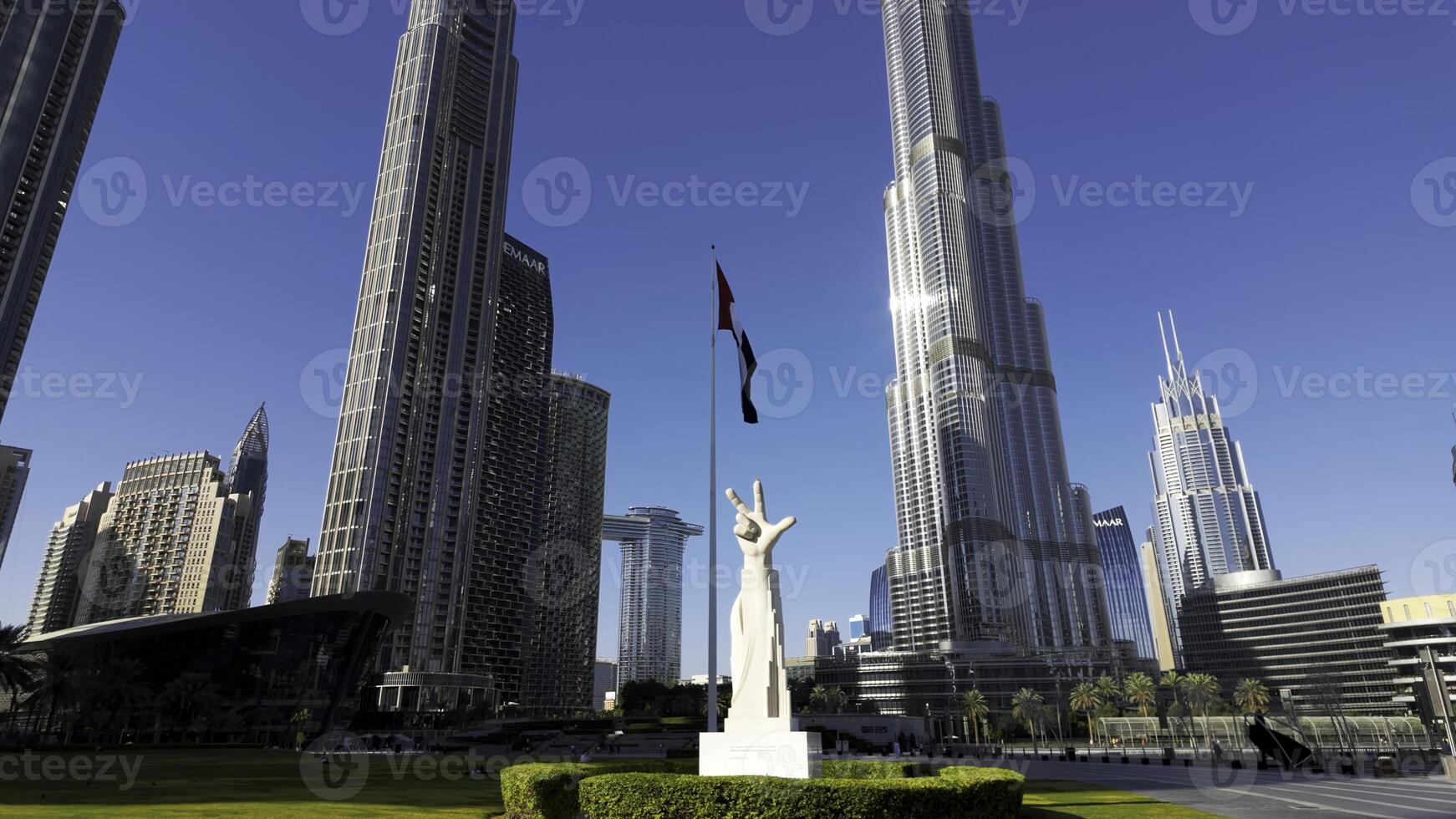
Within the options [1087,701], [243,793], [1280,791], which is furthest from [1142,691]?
[243,793]

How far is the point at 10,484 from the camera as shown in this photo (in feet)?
484

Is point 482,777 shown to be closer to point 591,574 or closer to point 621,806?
point 621,806

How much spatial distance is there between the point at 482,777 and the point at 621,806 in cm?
2130

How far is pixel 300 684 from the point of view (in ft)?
281

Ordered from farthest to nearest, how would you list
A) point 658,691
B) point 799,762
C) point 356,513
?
point 658,691 → point 356,513 → point 799,762

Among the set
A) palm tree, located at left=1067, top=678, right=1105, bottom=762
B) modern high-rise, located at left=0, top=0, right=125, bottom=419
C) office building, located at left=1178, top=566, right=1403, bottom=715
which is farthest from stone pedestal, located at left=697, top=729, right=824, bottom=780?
office building, located at left=1178, top=566, right=1403, bottom=715

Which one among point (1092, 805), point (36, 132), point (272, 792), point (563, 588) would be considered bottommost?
point (1092, 805)

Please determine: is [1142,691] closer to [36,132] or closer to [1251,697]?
[1251,697]

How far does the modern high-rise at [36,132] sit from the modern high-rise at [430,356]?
38295 millimetres

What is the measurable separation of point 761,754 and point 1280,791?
2305cm

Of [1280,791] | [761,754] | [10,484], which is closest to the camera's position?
[761,754]

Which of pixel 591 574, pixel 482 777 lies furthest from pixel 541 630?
pixel 482 777

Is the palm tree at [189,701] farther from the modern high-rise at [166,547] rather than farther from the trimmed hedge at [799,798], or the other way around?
the modern high-rise at [166,547]

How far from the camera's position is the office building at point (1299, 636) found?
480 ft
